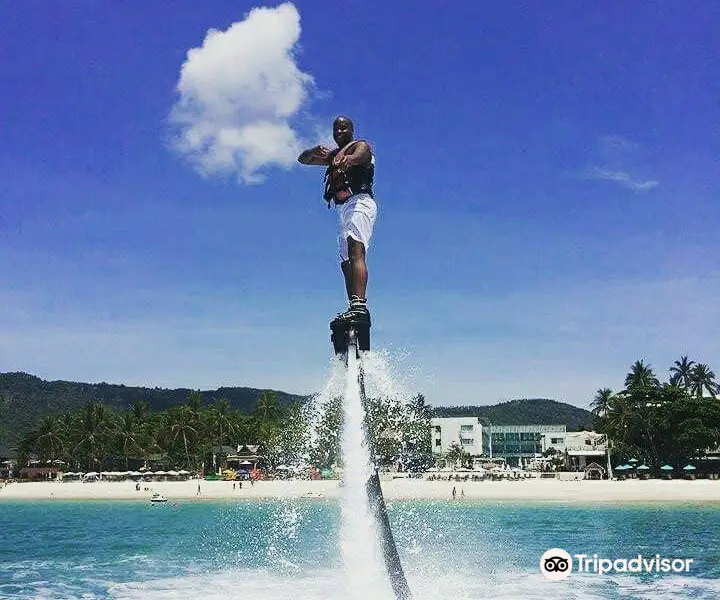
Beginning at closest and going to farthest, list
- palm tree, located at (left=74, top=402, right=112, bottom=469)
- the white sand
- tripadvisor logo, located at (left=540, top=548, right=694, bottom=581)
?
tripadvisor logo, located at (left=540, top=548, right=694, bottom=581)
the white sand
palm tree, located at (left=74, top=402, right=112, bottom=469)

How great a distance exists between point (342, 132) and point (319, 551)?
29648 mm

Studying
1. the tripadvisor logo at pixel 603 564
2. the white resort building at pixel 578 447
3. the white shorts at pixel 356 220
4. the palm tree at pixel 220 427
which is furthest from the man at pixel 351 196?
the palm tree at pixel 220 427

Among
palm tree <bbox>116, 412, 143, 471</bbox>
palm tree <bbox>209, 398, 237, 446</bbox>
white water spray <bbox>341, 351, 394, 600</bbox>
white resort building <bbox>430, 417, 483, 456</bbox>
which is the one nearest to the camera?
white water spray <bbox>341, 351, 394, 600</bbox>

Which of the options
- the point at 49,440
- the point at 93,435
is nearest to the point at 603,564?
the point at 93,435

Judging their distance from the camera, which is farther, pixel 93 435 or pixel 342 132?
pixel 93 435

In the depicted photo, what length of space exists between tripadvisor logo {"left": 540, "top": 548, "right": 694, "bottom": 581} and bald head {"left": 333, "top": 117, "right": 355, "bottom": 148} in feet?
66.9

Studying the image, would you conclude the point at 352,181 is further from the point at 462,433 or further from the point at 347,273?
the point at 462,433

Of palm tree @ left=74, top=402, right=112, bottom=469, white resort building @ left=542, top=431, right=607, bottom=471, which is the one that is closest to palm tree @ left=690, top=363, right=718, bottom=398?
white resort building @ left=542, top=431, right=607, bottom=471

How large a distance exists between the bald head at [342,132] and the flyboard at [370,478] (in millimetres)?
3299

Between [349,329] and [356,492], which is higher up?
[349,329]

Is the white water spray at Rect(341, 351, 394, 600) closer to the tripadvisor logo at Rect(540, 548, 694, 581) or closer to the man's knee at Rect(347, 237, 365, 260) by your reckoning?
the man's knee at Rect(347, 237, 365, 260)

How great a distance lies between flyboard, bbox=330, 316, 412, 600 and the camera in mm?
13602

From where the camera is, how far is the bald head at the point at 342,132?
14891mm

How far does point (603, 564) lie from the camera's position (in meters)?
36.0
